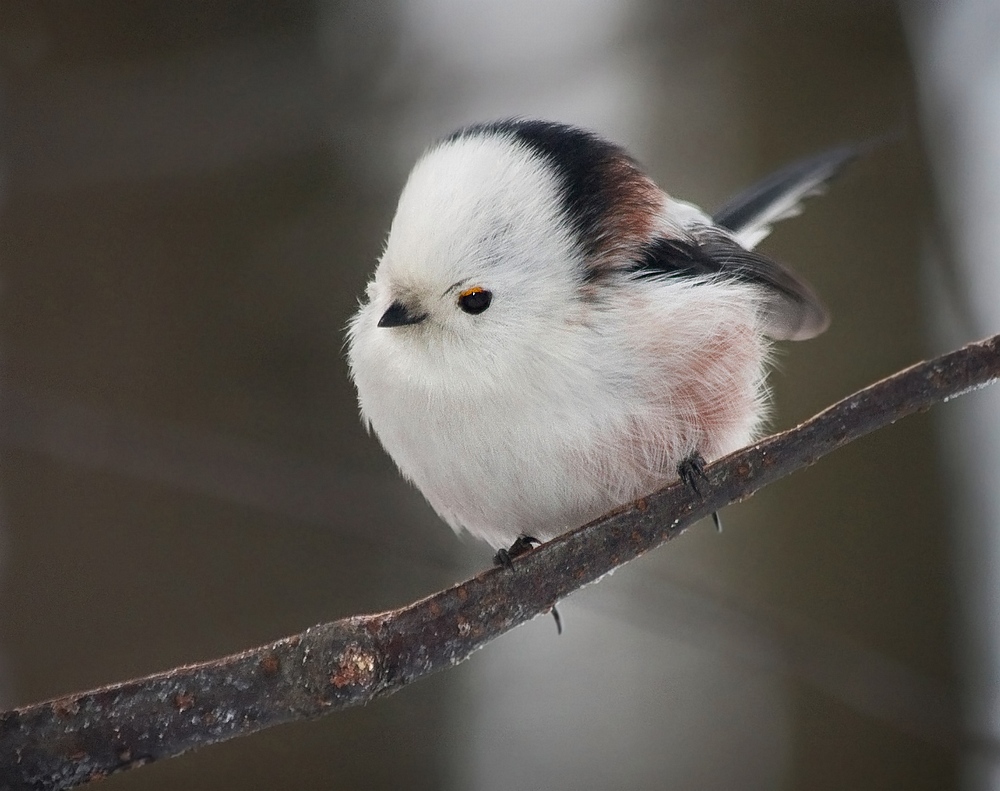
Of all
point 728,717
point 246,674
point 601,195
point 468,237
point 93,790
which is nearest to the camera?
point 246,674

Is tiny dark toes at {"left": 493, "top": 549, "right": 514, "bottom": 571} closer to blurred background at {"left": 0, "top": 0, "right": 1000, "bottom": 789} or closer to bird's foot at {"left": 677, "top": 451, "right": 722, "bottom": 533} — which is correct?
bird's foot at {"left": 677, "top": 451, "right": 722, "bottom": 533}

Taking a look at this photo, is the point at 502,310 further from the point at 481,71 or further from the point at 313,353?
the point at 481,71

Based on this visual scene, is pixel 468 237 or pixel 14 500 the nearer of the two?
pixel 468 237

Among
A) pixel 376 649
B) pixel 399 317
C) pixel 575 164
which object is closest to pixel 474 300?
pixel 399 317

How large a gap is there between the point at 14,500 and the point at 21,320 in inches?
11.4

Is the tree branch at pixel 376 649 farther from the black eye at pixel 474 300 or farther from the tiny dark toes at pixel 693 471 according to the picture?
the black eye at pixel 474 300

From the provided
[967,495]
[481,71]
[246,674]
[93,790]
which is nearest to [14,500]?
[93,790]

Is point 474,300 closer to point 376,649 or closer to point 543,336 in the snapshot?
point 543,336

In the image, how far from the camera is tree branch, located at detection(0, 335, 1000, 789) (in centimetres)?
69

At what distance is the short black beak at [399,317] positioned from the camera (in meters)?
0.85

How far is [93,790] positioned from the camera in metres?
1.44

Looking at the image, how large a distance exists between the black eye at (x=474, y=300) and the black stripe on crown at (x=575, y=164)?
0.14 meters

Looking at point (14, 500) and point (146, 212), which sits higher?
point (146, 212)

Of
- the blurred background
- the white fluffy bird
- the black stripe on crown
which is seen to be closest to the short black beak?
the white fluffy bird
